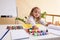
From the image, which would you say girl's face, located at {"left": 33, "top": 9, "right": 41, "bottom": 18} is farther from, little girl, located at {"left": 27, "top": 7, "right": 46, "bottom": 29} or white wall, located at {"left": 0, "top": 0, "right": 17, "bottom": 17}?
white wall, located at {"left": 0, "top": 0, "right": 17, "bottom": 17}

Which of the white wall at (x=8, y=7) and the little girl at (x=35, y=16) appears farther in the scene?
the white wall at (x=8, y=7)

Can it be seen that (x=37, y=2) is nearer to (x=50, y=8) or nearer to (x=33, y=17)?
(x=50, y=8)

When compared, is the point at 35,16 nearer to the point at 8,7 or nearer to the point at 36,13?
the point at 36,13

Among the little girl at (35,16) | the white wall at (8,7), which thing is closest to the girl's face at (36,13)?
the little girl at (35,16)

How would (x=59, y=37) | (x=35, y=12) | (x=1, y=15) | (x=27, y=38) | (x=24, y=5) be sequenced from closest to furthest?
(x=27, y=38) < (x=59, y=37) < (x=35, y=12) < (x=1, y=15) < (x=24, y=5)

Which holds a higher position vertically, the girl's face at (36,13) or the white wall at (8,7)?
the white wall at (8,7)

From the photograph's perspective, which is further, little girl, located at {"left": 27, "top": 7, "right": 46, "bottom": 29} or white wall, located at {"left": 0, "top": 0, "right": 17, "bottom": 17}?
white wall, located at {"left": 0, "top": 0, "right": 17, "bottom": 17}

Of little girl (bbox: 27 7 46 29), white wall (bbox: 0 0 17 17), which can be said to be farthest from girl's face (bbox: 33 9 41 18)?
white wall (bbox: 0 0 17 17)

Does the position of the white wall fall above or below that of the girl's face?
above

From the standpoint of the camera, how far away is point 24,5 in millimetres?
3967

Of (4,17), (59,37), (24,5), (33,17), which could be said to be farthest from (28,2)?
(59,37)

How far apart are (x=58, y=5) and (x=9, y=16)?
1909mm

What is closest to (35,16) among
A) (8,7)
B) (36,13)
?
(36,13)

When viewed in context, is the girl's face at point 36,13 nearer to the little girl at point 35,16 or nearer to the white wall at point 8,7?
the little girl at point 35,16
